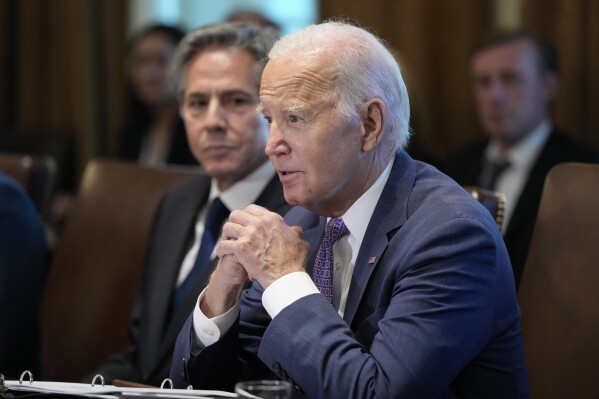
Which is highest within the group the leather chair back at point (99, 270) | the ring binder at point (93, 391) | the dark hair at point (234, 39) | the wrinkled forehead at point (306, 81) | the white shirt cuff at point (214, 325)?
the wrinkled forehead at point (306, 81)

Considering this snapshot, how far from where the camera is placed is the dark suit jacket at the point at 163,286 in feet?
9.21

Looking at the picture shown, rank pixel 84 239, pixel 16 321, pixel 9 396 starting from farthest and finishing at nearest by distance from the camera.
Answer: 1. pixel 84 239
2. pixel 16 321
3. pixel 9 396

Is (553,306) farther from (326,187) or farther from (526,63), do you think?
(526,63)

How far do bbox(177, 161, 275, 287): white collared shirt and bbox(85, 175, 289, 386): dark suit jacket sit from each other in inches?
1.0

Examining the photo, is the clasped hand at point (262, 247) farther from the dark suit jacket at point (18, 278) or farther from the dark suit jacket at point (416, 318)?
the dark suit jacket at point (18, 278)

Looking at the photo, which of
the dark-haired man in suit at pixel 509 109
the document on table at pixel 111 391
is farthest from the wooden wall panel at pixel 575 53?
the document on table at pixel 111 391

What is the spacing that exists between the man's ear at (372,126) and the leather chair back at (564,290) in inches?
23.1

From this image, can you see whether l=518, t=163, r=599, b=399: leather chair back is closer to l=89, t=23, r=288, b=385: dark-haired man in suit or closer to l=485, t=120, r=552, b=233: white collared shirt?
l=89, t=23, r=288, b=385: dark-haired man in suit

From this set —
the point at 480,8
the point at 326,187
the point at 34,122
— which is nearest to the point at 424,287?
the point at 326,187

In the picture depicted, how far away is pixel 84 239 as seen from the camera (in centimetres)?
345

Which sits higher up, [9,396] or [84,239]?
[9,396]

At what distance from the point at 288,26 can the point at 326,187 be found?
3.82 meters

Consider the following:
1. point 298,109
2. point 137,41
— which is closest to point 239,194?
point 298,109

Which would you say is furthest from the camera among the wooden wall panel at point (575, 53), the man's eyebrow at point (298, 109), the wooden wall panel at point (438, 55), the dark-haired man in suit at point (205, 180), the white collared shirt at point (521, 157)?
the wooden wall panel at point (438, 55)
